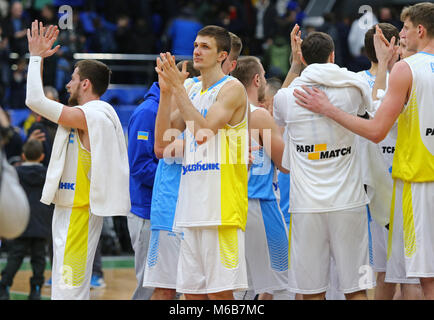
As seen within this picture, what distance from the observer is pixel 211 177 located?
5246 millimetres

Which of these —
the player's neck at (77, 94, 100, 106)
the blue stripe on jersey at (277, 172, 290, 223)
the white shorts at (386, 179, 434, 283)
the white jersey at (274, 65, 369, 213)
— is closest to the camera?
the white shorts at (386, 179, 434, 283)

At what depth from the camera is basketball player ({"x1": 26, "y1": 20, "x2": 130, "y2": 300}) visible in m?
5.77

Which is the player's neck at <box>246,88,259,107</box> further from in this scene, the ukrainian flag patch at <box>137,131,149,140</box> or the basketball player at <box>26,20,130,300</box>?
the basketball player at <box>26,20,130,300</box>

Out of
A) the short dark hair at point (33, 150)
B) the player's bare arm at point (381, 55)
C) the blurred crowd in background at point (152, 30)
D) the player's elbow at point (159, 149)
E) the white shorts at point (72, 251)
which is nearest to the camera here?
the player's elbow at point (159, 149)

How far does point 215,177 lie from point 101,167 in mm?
1101

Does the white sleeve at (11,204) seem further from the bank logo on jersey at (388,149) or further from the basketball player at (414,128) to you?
the bank logo on jersey at (388,149)

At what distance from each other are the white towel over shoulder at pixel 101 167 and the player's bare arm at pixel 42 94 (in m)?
0.11

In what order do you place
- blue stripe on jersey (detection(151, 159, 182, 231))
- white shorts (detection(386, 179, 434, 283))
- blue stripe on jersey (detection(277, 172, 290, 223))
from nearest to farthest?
1. white shorts (detection(386, 179, 434, 283))
2. blue stripe on jersey (detection(151, 159, 182, 231))
3. blue stripe on jersey (detection(277, 172, 290, 223))

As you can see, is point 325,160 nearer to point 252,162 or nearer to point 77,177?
point 252,162

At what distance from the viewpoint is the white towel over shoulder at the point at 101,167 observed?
5.84 meters

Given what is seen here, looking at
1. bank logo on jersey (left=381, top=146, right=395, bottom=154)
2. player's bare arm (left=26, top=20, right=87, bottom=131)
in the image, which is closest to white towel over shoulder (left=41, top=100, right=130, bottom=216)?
player's bare arm (left=26, top=20, right=87, bottom=131)

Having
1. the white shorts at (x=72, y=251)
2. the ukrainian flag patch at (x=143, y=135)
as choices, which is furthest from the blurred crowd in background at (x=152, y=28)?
the white shorts at (x=72, y=251)

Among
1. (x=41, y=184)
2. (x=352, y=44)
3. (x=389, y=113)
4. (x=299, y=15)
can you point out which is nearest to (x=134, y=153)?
(x=389, y=113)

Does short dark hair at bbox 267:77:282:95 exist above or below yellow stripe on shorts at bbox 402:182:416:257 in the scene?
above
